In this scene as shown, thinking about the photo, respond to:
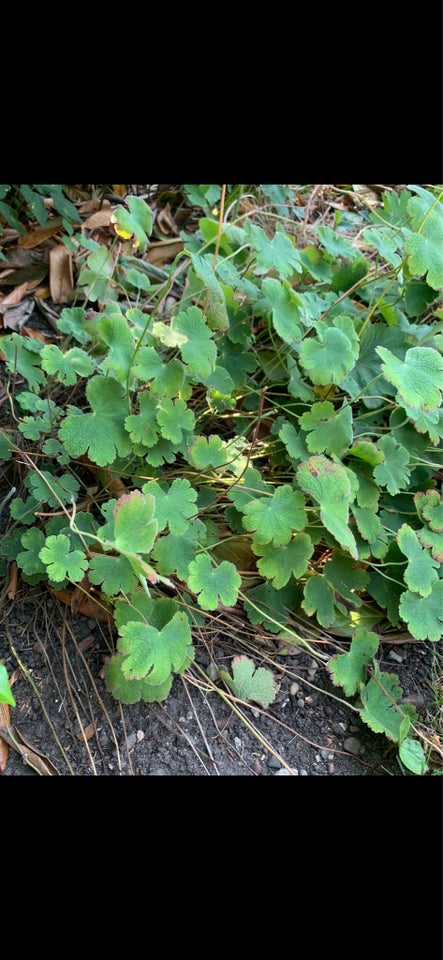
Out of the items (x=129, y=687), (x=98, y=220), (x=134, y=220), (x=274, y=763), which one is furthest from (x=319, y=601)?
(x=98, y=220)

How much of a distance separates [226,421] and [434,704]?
2.96 feet

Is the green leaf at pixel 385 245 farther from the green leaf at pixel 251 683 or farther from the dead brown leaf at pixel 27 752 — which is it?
the dead brown leaf at pixel 27 752

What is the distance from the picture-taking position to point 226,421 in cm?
198

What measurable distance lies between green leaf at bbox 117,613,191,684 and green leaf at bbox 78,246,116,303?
1.01 meters

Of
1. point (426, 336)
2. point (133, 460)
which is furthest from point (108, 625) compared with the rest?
point (426, 336)

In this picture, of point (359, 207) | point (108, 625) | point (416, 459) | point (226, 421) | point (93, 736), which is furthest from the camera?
point (359, 207)

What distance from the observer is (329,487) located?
5.07ft

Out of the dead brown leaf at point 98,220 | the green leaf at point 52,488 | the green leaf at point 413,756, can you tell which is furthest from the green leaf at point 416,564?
the dead brown leaf at point 98,220

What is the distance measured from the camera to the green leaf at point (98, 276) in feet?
6.46

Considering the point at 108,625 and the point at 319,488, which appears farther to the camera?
the point at 108,625

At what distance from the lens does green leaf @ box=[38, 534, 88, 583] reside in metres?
1.45

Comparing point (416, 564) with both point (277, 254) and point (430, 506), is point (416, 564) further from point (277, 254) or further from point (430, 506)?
point (277, 254)

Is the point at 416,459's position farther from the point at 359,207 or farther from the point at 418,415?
the point at 359,207

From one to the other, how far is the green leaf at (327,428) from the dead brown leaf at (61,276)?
93cm
